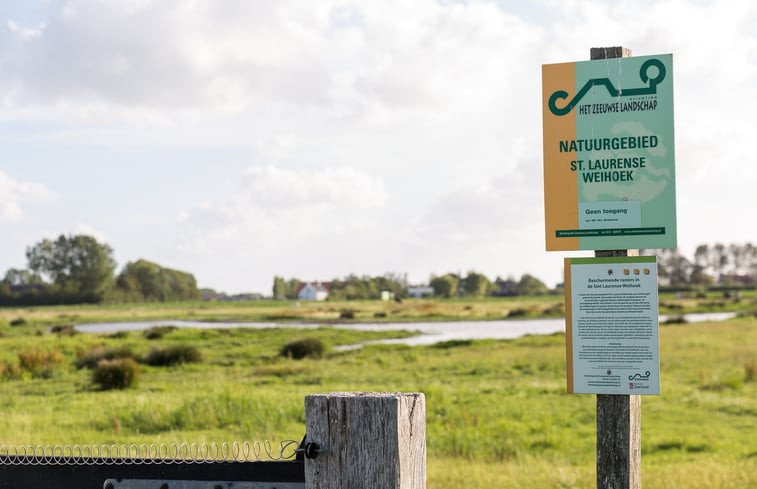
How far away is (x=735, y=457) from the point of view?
518 inches

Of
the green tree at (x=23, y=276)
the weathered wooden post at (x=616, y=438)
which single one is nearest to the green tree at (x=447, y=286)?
the green tree at (x=23, y=276)

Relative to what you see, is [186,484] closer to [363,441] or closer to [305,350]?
[363,441]

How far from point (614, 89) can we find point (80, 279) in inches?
5306

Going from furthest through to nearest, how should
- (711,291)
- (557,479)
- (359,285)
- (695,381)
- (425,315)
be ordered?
(359,285) → (711,291) → (425,315) → (695,381) → (557,479)

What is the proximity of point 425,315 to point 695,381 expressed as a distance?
7839 cm

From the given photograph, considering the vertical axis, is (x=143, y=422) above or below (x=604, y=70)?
below

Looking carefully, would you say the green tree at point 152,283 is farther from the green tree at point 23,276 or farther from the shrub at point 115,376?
the shrub at point 115,376

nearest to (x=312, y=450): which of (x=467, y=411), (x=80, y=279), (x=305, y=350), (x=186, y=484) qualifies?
(x=186, y=484)

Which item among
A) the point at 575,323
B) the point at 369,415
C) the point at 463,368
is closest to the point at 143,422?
the point at 575,323

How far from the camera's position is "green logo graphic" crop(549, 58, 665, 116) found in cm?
477

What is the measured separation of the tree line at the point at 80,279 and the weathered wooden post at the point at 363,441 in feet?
424

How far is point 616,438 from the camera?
190 inches

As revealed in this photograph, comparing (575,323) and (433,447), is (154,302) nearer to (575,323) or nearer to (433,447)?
(433,447)

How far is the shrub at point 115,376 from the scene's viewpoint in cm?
2364
